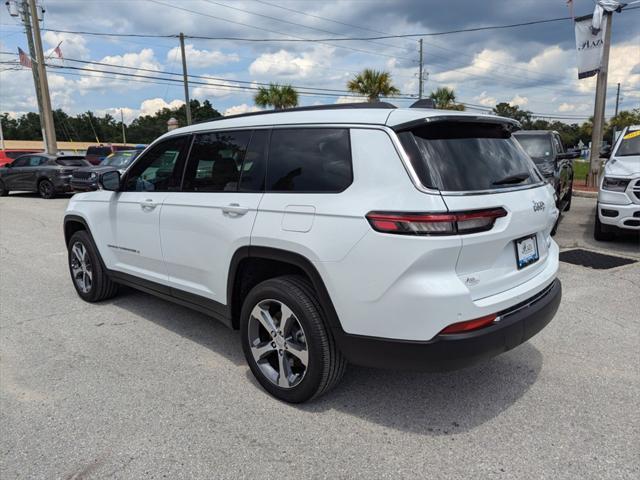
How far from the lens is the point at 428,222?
2.38 m

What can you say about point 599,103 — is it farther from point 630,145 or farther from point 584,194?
point 630,145

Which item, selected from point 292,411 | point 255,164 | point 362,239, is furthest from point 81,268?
point 362,239

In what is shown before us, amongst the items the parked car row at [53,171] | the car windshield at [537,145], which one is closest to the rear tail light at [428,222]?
the car windshield at [537,145]

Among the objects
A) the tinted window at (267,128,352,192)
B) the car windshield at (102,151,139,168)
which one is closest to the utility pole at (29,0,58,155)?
the car windshield at (102,151,139,168)

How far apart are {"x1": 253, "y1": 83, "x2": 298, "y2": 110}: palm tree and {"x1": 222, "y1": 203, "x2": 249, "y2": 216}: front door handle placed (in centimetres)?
3016

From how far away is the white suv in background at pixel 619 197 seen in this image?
6805 millimetres

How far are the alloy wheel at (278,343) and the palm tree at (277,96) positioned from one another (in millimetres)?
30547

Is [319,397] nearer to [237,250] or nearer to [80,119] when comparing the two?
[237,250]

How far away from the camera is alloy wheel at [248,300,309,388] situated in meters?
2.94

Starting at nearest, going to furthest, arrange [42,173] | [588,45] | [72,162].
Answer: [588,45]
[42,173]
[72,162]

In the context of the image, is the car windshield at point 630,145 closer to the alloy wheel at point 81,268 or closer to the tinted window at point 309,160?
the tinted window at point 309,160

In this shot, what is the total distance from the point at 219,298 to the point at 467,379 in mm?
1887

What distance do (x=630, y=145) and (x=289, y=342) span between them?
308 inches

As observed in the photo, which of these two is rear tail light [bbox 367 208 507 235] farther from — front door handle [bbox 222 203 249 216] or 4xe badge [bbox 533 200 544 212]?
front door handle [bbox 222 203 249 216]
